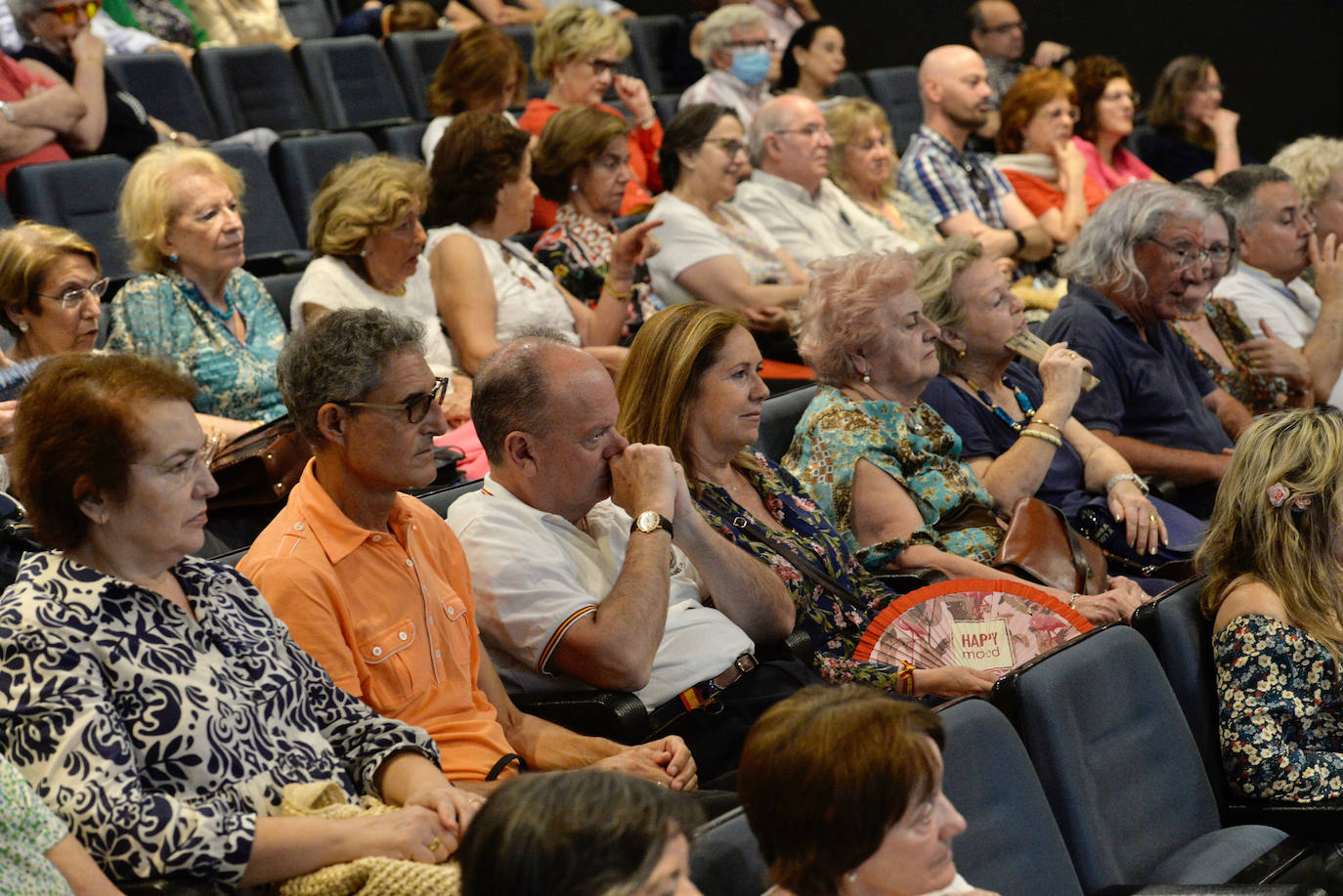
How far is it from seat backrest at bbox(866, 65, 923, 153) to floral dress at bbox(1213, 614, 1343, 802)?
5216 mm

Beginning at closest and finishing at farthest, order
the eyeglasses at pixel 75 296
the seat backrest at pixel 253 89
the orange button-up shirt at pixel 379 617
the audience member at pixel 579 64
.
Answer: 1. the orange button-up shirt at pixel 379 617
2. the eyeglasses at pixel 75 296
3. the audience member at pixel 579 64
4. the seat backrest at pixel 253 89

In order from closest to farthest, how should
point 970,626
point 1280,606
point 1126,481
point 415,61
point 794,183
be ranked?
point 1280,606
point 970,626
point 1126,481
point 794,183
point 415,61

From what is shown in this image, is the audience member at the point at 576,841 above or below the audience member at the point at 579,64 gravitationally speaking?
above

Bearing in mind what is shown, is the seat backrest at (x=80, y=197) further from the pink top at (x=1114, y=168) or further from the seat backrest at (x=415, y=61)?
the pink top at (x=1114, y=168)

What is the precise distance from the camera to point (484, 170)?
159 inches

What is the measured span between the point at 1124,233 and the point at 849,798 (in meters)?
2.68

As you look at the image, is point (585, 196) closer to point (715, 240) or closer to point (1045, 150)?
point (715, 240)

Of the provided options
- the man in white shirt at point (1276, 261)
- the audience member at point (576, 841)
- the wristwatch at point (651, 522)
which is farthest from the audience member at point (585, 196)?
the audience member at point (576, 841)

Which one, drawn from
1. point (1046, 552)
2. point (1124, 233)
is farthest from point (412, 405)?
point (1124, 233)

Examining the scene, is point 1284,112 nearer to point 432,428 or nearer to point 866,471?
point 866,471

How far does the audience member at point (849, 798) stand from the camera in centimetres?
144

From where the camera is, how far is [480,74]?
5.04 meters

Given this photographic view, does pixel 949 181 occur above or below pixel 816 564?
below

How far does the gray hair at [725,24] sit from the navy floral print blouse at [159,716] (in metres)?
4.90
